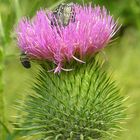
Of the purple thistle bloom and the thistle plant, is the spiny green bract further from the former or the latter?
the purple thistle bloom

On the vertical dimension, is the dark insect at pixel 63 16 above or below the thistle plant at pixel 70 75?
above

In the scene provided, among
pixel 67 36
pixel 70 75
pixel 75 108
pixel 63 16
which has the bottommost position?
pixel 75 108

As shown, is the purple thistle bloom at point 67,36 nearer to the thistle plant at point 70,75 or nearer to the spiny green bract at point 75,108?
the thistle plant at point 70,75

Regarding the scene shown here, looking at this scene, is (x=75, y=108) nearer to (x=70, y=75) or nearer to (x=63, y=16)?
(x=70, y=75)

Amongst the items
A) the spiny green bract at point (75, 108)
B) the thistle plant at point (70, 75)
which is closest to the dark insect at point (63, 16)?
the thistle plant at point (70, 75)

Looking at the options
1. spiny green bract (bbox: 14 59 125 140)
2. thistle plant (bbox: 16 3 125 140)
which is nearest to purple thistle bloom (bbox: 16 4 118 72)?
thistle plant (bbox: 16 3 125 140)

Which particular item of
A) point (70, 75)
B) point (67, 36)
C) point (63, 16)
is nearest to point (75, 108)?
point (70, 75)

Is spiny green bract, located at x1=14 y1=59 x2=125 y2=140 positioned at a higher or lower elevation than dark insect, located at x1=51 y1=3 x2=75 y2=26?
lower
